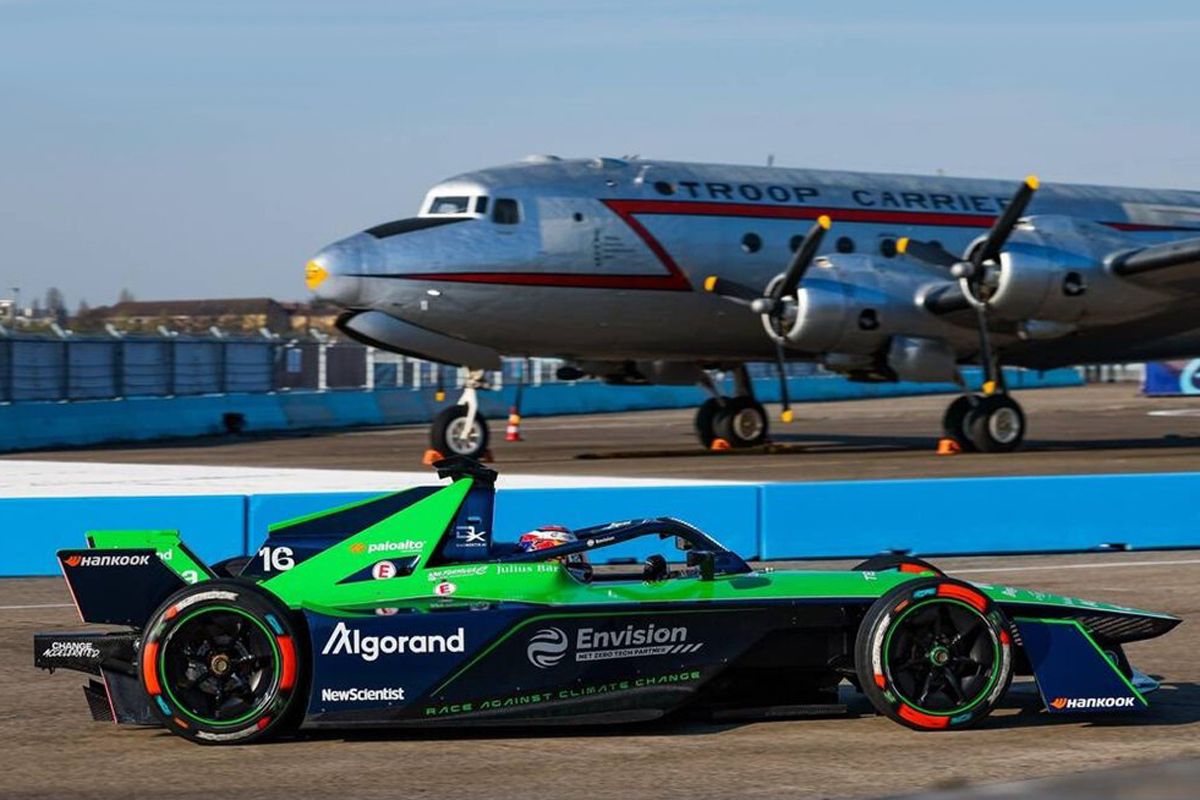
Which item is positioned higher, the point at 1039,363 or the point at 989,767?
the point at 1039,363

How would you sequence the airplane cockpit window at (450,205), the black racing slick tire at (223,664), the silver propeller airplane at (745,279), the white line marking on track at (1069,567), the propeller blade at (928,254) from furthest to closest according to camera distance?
the propeller blade at (928,254) → the airplane cockpit window at (450,205) → the silver propeller airplane at (745,279) → the white line marking on track at (1069,567) → the black racing slick tire at (223,664)

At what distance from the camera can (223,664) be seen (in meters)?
7.68

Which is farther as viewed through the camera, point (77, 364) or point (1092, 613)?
point (77, 364)

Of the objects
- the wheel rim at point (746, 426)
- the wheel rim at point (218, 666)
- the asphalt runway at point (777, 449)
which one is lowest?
the wheel rim at point (218, 666)

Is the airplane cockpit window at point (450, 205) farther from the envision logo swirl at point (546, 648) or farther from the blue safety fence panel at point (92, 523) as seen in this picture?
the envision logo swirl at point (546, 648)

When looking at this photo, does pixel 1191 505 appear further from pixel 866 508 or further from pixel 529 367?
pixel 529 367

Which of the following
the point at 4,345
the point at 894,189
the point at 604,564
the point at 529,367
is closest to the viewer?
the point at 604,564

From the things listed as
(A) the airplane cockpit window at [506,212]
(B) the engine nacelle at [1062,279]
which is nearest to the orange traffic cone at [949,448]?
(B) the engine nacelle at [1062,279]

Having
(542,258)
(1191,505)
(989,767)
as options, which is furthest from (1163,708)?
(542,258)

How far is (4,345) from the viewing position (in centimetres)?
3581

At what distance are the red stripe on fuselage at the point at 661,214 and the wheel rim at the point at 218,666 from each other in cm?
1732

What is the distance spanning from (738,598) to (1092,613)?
1707mm

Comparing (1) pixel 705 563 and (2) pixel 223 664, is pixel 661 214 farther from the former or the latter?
(2) pixel 223 664

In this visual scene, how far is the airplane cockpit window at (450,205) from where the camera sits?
25703 millimetres
